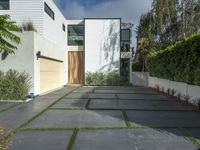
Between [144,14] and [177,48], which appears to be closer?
[177,48]

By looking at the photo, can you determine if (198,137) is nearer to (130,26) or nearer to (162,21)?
(162,21)

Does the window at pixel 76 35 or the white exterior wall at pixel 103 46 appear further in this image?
the window at pixel 76 35

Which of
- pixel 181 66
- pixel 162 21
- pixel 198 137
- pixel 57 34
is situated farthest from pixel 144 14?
pixel 198 137

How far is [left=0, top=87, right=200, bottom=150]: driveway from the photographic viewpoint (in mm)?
6434

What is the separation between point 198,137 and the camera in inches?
278

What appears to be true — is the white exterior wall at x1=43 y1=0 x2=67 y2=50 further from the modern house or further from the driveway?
the driveway

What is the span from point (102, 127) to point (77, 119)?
1403 millimetres

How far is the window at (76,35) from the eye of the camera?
95.3 ft

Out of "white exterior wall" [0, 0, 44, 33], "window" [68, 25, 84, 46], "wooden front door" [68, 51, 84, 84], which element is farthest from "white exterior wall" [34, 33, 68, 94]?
"window" [68, 25, 84, 46]

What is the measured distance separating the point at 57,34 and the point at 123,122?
57.2ft

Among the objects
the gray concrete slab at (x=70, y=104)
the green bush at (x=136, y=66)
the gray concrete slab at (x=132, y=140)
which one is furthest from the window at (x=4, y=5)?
the gray concrete slab at (x=132, y=140)

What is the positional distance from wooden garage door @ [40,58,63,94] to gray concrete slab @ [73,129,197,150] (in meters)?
11.2

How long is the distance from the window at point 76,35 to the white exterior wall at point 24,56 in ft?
44.0

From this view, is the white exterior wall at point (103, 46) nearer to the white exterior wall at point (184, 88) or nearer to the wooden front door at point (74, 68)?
the wooden front door at point (74, 68)
